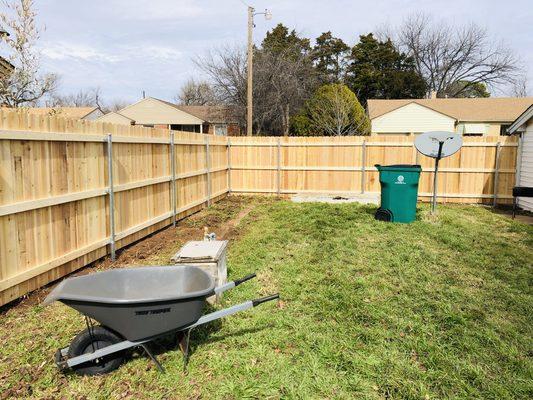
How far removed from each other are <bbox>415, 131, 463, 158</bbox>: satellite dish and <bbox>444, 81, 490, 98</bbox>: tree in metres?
38.4

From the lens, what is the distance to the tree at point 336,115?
2241 cm

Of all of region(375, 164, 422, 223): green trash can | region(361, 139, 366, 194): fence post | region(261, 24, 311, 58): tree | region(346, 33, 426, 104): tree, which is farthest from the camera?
region(346, 33, 426, 104): tree

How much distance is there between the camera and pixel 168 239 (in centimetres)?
714

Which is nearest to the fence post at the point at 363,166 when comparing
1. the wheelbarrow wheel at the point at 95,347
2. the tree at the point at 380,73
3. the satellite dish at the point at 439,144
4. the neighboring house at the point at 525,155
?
the satellite dish at the point at 439,144

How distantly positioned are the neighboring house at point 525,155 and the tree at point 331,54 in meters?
31.2

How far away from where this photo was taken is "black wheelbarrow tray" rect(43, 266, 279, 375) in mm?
2602

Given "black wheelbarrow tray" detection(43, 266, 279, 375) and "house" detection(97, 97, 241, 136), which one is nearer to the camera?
"black wheelbarrow tray" detection(43, 266, 279, 375)

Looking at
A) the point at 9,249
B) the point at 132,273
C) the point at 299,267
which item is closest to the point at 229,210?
the point at 299,267

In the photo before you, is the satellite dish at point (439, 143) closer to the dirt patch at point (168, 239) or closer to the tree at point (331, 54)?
the dirt patch at point (168, 239)

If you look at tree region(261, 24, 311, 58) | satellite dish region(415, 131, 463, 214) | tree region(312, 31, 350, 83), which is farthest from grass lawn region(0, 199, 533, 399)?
tree region(312, 31, 350, 83)

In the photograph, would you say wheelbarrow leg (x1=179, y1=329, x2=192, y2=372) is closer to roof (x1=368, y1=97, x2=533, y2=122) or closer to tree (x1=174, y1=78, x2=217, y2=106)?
roof (x1=368, y1=97, x2=533, y2=122)

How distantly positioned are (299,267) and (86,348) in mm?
3159

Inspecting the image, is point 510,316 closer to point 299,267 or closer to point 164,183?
point 299,267

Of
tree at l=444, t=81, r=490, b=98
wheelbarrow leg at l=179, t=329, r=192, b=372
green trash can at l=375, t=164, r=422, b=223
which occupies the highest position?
tree at l=444, t=81, r=490, b=98
